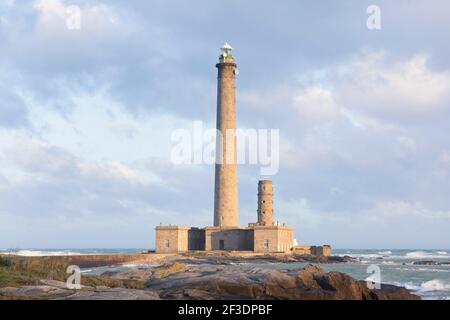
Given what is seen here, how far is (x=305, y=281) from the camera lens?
Answer: 28.8m

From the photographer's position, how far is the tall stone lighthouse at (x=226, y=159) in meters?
67.6

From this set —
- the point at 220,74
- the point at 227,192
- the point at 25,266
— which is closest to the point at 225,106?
the point at 220,74

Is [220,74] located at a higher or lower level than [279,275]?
higher

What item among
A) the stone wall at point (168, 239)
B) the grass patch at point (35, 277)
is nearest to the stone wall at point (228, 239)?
the stone wall at point (168, 239)

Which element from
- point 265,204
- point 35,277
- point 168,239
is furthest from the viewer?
point 265,204

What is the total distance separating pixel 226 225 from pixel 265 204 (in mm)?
5555

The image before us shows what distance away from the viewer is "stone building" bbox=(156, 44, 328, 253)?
65.8 metres

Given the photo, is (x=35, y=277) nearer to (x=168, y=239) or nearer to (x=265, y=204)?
(x=168, y=239)

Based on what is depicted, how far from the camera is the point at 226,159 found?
67625 millimetres

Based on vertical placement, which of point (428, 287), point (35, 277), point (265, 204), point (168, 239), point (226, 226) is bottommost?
point (428, 287)

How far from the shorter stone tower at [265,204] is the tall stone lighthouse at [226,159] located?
3.82 meters

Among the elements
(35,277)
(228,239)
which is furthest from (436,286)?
(228,239)
